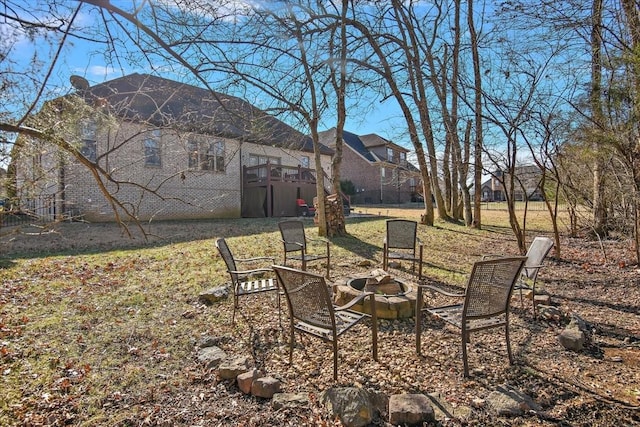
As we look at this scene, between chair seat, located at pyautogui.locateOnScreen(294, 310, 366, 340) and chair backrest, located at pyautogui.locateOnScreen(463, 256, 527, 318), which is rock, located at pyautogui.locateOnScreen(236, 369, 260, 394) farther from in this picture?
chair backrest, located at pyautogui.locateOnScreen(463, 256, 527, 318)

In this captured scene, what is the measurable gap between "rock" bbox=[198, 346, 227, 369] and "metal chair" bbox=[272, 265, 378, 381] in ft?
2.13

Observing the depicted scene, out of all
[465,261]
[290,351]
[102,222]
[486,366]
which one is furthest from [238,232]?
[486,366]

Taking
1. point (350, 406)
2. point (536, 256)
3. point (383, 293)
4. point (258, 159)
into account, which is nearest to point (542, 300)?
point (536, 256)

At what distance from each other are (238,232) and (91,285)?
6.22 meters

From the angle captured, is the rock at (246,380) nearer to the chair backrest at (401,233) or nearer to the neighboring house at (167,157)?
the neighboring house at (167,157)

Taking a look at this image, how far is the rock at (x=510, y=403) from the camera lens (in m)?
2.41

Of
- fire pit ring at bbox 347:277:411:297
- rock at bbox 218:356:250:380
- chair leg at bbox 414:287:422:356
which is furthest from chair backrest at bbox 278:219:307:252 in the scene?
rock at bbox 218:356:250:380

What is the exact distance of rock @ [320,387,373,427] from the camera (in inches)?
89.7

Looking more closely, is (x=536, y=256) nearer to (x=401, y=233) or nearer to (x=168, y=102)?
(x=401, y=233)

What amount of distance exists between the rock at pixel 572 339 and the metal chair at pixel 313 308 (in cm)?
194

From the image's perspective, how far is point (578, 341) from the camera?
3410mm

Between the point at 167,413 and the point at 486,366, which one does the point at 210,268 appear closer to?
the point at 167,413

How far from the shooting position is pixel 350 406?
234cm

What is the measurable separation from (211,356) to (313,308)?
43.4 inches
